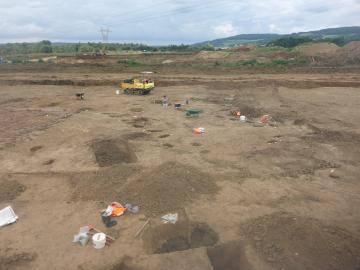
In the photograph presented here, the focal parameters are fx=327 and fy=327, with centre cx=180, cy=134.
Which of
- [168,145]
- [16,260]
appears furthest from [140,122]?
[16,260]

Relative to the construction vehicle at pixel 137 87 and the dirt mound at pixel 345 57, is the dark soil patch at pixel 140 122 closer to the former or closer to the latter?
the construction vehicle at pixel 137 87

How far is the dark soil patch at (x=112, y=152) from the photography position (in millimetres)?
11367

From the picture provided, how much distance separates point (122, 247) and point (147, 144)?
640 cm

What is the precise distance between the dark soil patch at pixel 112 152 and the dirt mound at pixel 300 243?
5.46 metres

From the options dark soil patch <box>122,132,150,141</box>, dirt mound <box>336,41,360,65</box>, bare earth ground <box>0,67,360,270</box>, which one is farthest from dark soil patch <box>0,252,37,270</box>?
dirt mound <box>336,41,360,65</box>

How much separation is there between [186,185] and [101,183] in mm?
2533

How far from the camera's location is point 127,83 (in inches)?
927

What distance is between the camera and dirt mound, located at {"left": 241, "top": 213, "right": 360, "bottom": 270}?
636 cm

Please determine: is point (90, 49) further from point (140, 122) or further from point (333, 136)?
point (333, 136)

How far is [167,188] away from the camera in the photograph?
8844mm

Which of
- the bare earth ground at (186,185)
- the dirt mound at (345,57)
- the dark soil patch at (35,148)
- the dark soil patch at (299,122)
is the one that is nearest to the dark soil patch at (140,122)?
the bare earth ground at (186,185)

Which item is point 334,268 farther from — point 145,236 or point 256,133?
point 256,133

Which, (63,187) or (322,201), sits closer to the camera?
(322,201)

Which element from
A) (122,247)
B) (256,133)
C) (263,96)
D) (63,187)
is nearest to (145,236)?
(122,247)
